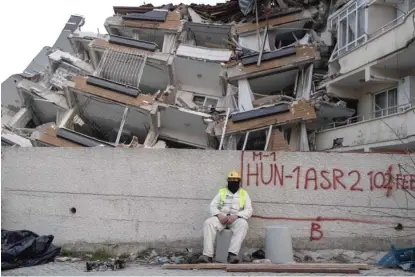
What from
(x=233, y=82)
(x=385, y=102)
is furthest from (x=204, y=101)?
(x=385, y=102)

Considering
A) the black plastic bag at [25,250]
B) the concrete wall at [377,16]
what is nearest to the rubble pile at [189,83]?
the concrete wall at [377,16]

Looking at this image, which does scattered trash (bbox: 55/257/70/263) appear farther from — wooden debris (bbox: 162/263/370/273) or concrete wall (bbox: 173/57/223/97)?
concrete wall (bbox: 173/57/223/97)

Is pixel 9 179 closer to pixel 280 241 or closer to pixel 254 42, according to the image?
pixel 280 241

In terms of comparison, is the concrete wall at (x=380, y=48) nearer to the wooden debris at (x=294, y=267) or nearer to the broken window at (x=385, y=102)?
the broken window at (x=385, y=102)

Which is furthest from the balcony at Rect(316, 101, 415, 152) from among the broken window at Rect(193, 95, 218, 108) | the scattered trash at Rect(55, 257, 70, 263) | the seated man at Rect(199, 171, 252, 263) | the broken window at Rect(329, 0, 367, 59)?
the scattered trash at Rect(55, 257, 70, 263)

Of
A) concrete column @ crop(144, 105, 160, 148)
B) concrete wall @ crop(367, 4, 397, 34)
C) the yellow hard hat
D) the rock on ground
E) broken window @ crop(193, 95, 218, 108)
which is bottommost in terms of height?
the rock on ground

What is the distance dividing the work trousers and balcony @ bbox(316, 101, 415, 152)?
7.10 m

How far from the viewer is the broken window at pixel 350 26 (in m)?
17.5

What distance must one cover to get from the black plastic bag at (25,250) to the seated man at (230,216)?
2292mm

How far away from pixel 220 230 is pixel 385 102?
13.2m

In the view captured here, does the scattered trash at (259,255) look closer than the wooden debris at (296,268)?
No

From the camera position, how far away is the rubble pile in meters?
20.4

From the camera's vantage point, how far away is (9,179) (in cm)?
788

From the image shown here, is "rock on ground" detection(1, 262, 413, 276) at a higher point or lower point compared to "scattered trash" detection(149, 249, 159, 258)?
lower
